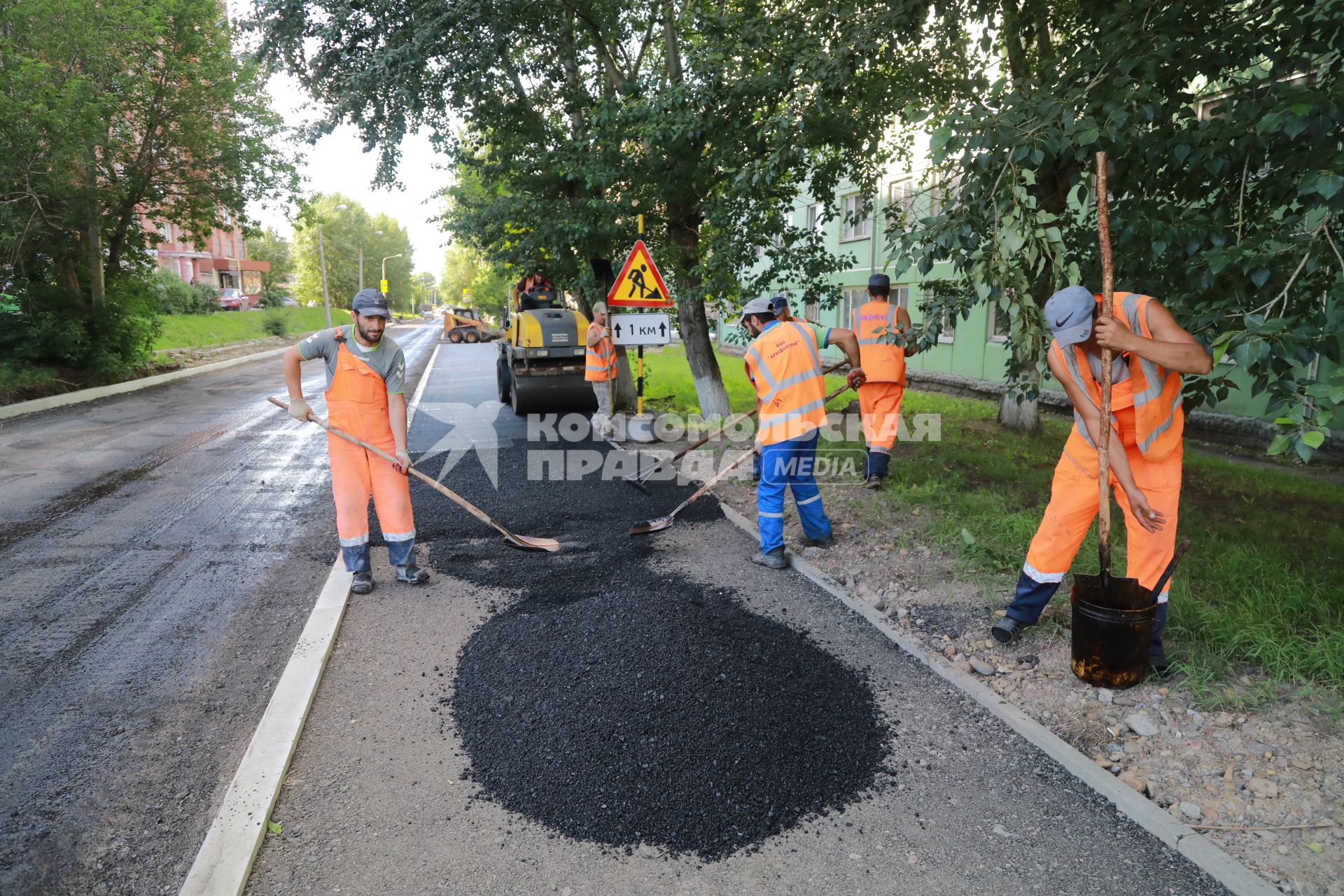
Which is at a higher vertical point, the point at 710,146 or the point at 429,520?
the point at 710,146

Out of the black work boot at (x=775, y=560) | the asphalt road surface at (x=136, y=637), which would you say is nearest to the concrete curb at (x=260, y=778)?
the asphalt road surface at (x=136, y=637)

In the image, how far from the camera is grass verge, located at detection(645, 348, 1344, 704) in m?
3.48

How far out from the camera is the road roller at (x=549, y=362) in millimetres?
11930


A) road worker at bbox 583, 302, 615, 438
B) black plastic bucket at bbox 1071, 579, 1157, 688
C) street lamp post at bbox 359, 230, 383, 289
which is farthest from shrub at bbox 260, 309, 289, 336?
black plastic bucket at bbox 1071, 579, 1157, 688

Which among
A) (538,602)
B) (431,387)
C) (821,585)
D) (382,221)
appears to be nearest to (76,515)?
(538,602)

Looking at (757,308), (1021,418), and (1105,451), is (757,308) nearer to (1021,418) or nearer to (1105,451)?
(1105,451)

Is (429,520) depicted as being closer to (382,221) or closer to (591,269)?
(591,269)

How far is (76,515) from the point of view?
6.35 meters

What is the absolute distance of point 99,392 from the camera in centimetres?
1484

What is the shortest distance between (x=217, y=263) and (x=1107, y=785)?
2610 inches

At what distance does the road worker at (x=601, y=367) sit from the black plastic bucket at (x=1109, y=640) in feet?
24.0

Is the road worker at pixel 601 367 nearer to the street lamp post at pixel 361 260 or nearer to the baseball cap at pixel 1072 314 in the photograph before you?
the baseball cap at pixel 1072 314

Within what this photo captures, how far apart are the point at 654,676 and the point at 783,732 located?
0.71 m

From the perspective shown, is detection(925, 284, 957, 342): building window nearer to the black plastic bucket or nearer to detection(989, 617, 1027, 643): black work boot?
detection(989, 617, 1027, 643): black work boot
